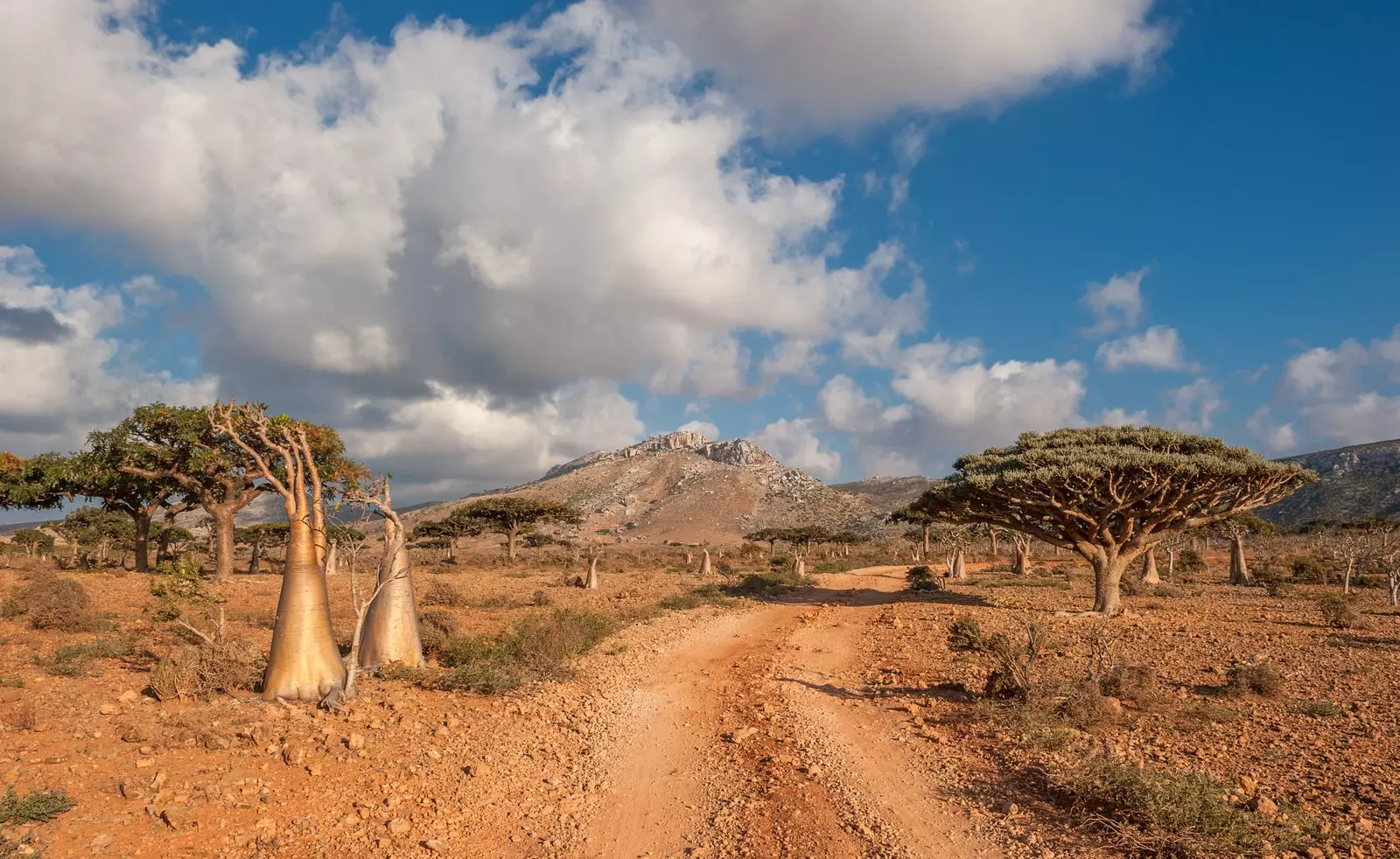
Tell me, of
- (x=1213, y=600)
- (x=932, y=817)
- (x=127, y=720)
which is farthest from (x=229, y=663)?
(x=1213, y=600)

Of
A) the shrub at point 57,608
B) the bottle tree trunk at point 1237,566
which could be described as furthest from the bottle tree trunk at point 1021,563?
the shrub at point 57,608

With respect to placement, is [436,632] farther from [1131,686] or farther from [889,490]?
[889,490]

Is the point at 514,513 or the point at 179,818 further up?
the point at 514,513

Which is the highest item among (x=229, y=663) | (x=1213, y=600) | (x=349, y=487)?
(x=349, y=487)

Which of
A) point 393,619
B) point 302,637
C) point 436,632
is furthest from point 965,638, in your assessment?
point 302,637

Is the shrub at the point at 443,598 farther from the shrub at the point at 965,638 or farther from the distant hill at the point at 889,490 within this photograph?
the distant hill at the point at 889,490

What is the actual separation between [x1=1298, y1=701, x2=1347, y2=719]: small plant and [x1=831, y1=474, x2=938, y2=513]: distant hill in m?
81.9

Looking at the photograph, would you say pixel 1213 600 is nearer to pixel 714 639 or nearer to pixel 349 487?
pixel 714 639

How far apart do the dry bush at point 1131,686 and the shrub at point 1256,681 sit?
0.95 meters

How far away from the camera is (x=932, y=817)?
5.71 m

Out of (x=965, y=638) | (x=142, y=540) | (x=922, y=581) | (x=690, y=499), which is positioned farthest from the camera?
(x=690, y=499)

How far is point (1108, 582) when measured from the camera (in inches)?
638

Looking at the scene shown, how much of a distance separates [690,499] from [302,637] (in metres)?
97.1

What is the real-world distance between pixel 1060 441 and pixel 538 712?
14.7 m
